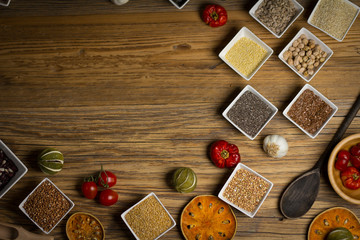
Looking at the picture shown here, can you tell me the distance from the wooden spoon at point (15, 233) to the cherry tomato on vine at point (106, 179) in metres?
0.42

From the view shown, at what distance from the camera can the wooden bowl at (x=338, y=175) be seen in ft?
6.57

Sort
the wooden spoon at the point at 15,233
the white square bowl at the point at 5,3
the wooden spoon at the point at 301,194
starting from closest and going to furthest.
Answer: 1. the wooden spoon at the point at 15,233
2. the wooden spoon at the point at 301,194
3. the white square bowl at the point at 5,3

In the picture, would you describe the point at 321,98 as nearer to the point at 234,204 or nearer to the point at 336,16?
the point at 336,16

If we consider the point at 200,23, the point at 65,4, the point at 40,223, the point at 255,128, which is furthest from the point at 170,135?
the point at 65,4

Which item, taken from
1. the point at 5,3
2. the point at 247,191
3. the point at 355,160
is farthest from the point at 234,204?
the point at 5,3

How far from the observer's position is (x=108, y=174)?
2082mm

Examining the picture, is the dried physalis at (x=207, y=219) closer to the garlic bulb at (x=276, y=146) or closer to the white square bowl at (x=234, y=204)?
the white square bowl at (x=234, y=204)

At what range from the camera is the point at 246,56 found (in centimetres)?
216

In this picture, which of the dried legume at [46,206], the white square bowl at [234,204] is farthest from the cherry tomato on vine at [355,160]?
the dried legume at [46,206]

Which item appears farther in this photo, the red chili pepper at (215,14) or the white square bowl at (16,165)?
the red chili pepper at (215,14)

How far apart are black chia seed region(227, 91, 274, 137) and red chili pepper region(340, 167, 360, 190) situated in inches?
21.8

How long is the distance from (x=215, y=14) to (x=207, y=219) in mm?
1231

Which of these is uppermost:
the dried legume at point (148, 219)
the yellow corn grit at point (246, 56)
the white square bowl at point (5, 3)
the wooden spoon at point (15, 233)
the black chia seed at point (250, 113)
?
the white square bowl at point (5, 3)

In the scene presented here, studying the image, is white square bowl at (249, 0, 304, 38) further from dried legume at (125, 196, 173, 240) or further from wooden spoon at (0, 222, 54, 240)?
wooden spoon at (0, 222, 54, 240)
